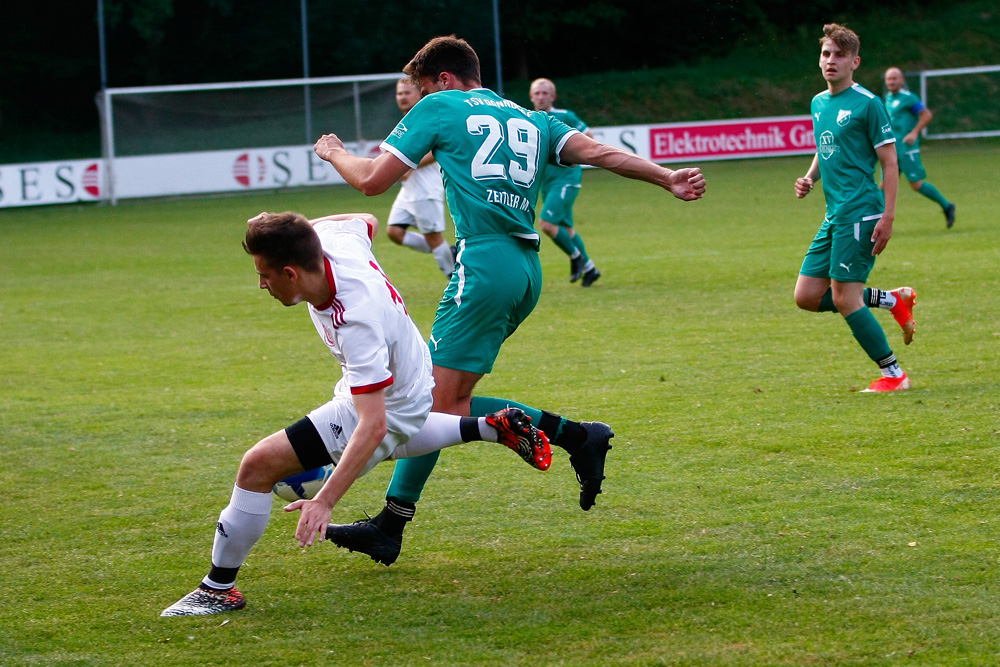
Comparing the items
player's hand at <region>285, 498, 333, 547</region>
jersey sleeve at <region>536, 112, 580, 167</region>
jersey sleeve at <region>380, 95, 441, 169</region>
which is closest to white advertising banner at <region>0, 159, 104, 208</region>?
jersey sleeve at <region>380, 95, 441, 169</region>

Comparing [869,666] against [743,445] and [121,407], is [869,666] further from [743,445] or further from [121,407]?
[121,407]

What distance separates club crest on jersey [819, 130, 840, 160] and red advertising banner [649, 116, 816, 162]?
73.1 ft

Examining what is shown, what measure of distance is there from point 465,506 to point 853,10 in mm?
43456

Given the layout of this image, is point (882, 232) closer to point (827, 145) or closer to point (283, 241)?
point (827, 145)

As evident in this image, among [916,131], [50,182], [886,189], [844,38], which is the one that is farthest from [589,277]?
[50,182]

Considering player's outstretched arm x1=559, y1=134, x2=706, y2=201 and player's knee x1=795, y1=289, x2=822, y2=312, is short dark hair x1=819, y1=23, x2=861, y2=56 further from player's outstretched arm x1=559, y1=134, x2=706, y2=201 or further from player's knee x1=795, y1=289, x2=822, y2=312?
player's outstretched arm x1=559, y1=134, x2=706, y2=201

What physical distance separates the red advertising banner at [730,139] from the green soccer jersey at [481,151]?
24.9m

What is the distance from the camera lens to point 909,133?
16.8 meters

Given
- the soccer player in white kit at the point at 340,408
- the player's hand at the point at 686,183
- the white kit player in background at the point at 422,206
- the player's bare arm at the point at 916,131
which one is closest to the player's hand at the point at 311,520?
the soccer player in white kit at the point at 340,408

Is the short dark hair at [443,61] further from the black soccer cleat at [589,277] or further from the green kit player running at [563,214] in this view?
the black soccer cleat at [589,277]

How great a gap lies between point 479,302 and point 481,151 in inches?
23.7

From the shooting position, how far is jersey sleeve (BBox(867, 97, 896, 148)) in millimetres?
6844

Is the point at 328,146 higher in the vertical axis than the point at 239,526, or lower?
higher

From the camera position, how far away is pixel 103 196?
82.6 ft
